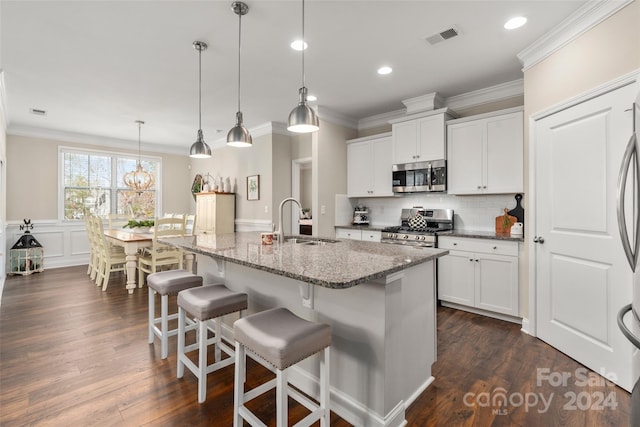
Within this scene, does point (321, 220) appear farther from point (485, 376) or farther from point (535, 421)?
point (535, 421)

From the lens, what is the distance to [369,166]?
4.67m

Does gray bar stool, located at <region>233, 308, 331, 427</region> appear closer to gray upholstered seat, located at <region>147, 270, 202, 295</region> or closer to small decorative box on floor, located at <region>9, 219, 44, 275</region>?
gray upholstered seat, located at <region>147, 270, 202, 295</region>

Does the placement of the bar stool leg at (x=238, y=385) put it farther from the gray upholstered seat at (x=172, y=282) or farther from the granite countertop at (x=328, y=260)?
the gray upholstered seat at (x=172, y=282)

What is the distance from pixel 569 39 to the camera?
95.8 inches

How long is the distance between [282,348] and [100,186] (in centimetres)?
681

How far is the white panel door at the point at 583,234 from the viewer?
208 centimetres

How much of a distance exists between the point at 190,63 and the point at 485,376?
3.76m

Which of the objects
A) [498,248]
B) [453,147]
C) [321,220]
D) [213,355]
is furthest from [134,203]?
[498,248]

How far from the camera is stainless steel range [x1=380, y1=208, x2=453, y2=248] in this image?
12.0 ft

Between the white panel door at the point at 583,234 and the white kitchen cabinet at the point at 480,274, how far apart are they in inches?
13.9

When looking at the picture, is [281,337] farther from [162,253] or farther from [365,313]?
[162,253]

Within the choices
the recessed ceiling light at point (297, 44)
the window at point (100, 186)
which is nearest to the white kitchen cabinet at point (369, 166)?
the recessed ceiling light at point (297, 44)

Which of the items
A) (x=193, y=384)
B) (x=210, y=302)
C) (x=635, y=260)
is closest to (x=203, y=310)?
(x=210, y=302)

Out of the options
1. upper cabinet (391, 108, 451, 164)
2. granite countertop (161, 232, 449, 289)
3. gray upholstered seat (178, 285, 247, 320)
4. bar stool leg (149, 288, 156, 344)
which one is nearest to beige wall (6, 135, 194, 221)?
bar stool leg (149, 288, 156, 344)
